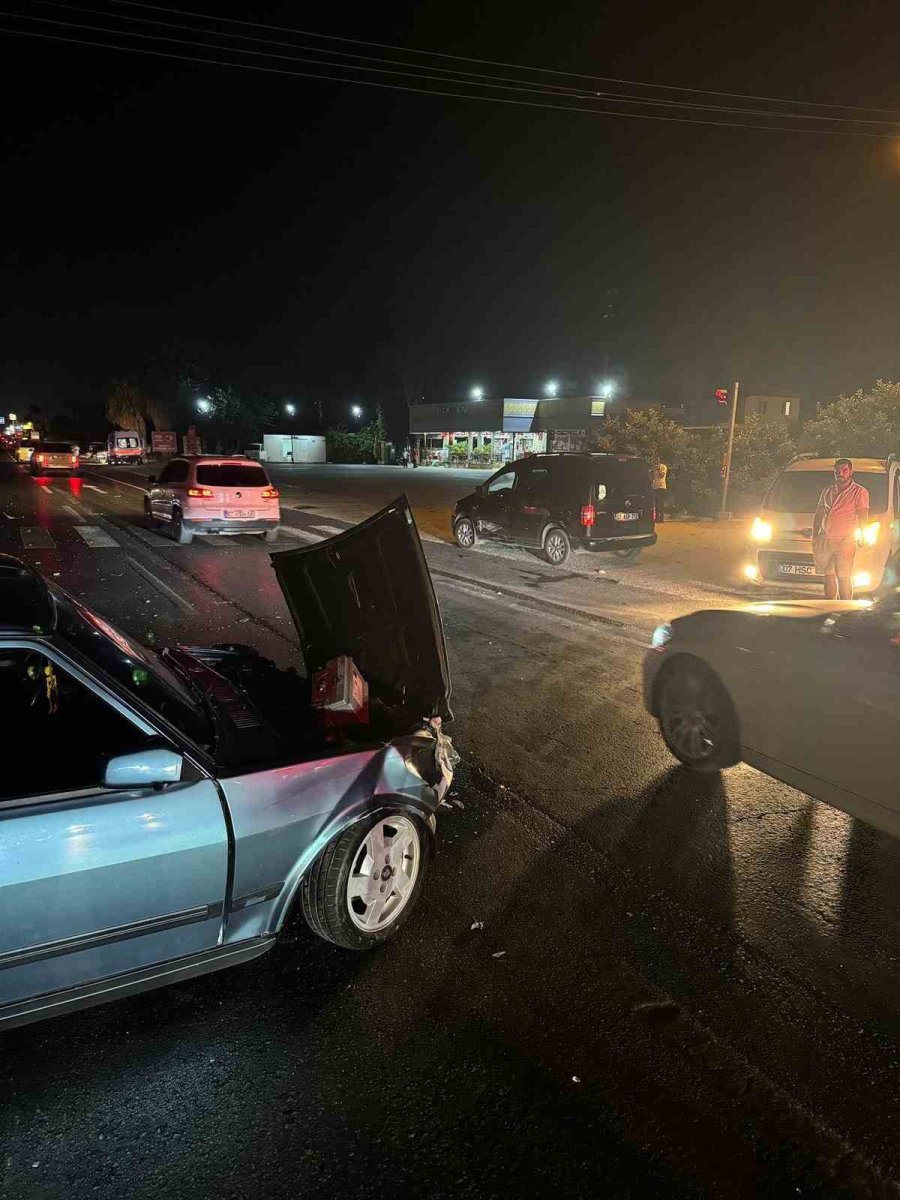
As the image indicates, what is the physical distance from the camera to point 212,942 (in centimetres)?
260

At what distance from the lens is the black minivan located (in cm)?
1207

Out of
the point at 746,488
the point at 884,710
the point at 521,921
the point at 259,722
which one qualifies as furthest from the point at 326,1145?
the point at 746,488

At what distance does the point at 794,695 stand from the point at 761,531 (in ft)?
25.0

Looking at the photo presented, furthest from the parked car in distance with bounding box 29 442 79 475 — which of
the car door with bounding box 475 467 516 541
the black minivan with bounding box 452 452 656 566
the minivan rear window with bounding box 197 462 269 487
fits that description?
the black minivan with bounding box 452 452 656 566

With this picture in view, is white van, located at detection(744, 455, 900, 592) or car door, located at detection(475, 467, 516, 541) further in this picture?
car door, located at detection(475, 467, 516, 541)

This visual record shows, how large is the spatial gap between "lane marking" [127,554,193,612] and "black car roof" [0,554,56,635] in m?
5.84

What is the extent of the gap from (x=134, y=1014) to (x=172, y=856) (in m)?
0.79

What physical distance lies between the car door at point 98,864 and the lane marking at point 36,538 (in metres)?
12.6

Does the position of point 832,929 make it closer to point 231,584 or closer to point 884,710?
point 884,710

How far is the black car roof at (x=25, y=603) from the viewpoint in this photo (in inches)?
100

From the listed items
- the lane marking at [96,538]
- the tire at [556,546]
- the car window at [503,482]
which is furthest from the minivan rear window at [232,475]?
the tire at [556,546]

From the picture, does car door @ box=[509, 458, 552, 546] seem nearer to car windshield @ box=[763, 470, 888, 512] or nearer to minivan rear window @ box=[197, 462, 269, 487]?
car windshield @ box=[763, 470, 888, 512]

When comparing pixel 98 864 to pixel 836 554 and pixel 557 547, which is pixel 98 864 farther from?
pixel 557 547

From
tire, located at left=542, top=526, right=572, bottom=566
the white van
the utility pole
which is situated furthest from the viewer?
the utility pole
